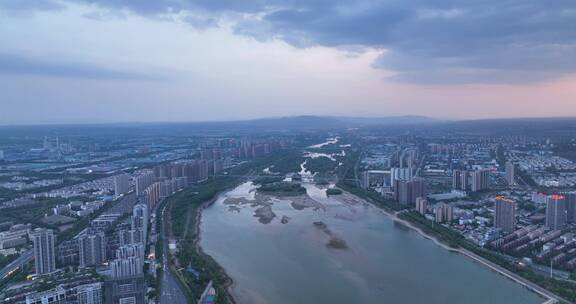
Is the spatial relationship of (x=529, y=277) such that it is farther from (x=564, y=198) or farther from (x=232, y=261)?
(x=232, y=261)

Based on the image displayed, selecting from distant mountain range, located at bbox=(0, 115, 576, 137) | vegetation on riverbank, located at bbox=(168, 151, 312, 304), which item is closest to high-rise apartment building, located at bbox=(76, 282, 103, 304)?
vegetation on riverbank, located at bbox=(168, 151, 312, 304)

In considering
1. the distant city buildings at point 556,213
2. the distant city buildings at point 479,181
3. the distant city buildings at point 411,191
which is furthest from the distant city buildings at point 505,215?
the distant city buildings at point 479,181

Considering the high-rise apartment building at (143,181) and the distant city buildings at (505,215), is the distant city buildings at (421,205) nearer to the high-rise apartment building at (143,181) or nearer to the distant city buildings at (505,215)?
the distant city buildings at (505,215)

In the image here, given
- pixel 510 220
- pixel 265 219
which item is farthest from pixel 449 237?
pixel 265 219

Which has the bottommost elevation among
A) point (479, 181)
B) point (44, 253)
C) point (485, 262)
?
point (485, 262)

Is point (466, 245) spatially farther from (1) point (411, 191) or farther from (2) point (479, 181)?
(2) point (479, 181)

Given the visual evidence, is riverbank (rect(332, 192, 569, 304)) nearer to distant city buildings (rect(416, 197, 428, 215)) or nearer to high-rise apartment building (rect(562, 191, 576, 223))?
distant city buildings (rect(416, 197, 428, 215))

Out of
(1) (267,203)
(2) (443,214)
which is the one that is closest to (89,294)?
(1) (267,203)

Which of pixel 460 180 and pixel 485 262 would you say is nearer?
pixel 485 262
